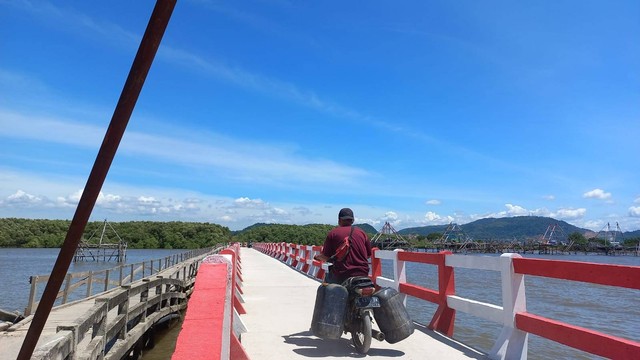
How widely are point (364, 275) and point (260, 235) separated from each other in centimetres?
16516

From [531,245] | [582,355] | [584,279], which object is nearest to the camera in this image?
[584,279]

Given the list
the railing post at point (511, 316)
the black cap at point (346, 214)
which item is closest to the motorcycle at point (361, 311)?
the black cap at point (346, 214)

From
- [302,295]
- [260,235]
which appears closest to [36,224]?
[260,235]

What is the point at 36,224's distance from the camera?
16350 centimetres

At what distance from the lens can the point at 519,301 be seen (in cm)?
571

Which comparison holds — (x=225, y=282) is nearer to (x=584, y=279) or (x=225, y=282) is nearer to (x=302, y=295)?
(x=584, y=279)

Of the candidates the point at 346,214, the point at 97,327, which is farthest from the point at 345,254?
the point at 97,327

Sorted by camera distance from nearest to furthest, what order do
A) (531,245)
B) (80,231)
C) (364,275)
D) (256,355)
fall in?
(80,231)
(256,355)
(364,275)
(531,245)

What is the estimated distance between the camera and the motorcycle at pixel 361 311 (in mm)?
5690

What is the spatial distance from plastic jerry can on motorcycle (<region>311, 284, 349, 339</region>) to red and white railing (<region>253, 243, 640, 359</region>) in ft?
5.90

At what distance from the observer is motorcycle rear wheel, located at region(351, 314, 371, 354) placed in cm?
565

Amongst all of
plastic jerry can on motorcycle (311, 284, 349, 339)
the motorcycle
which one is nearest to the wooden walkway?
plastic jerry can on motorcycle (311, 284, 349, 339)

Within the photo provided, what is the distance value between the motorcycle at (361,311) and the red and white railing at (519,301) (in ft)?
4.76

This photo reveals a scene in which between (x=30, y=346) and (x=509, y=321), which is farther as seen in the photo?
(x=509, y=321)
